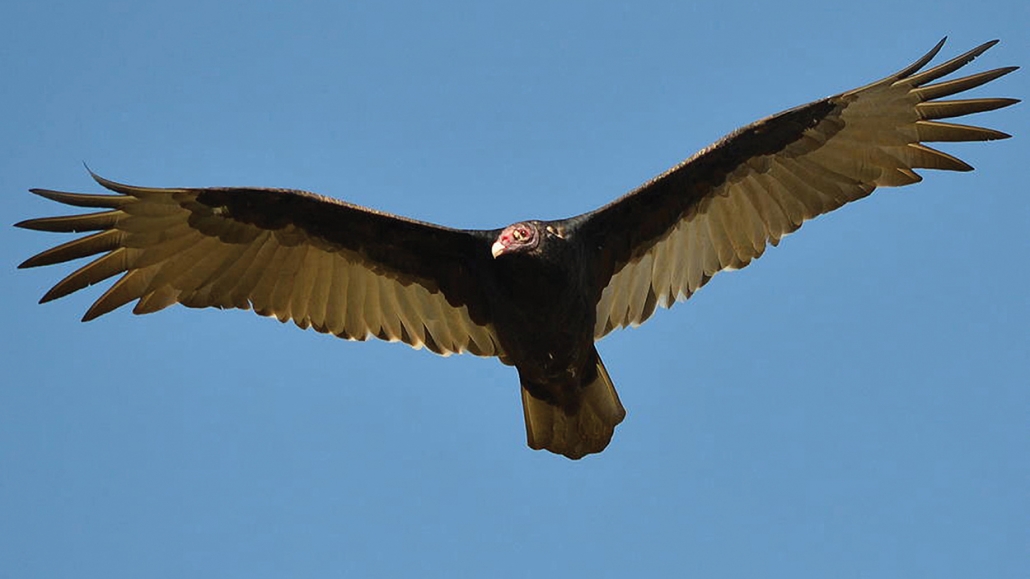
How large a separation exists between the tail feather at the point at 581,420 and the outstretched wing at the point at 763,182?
495 millimetres

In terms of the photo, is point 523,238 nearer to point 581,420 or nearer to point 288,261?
point 581,420

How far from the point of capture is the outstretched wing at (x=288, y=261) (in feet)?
31.2

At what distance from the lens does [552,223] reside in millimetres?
9117

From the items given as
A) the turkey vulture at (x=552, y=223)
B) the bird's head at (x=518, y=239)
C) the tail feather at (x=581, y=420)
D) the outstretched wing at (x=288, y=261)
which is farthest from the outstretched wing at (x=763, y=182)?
the outstretched wing at (x=288, y=261)

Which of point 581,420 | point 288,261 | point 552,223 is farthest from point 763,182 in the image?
point 288,261

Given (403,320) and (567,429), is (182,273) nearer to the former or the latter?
(403,320)

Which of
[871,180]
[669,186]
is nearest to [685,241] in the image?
[669,186]

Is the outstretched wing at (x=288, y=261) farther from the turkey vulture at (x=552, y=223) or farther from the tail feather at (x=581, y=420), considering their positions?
the tail feather at (x=581, y=420)

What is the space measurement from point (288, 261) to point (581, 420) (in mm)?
2159

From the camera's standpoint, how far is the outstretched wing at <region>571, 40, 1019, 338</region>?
9.66 m

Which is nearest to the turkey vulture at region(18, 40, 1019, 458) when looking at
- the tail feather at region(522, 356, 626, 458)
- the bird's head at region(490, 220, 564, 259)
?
the tail feather at region(522, 356, 626, 458)

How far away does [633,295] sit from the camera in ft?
33.1

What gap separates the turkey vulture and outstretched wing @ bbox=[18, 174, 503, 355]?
1 centimetres

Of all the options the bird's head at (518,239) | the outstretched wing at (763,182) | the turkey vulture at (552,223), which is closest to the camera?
the bird's head at (518,239)
